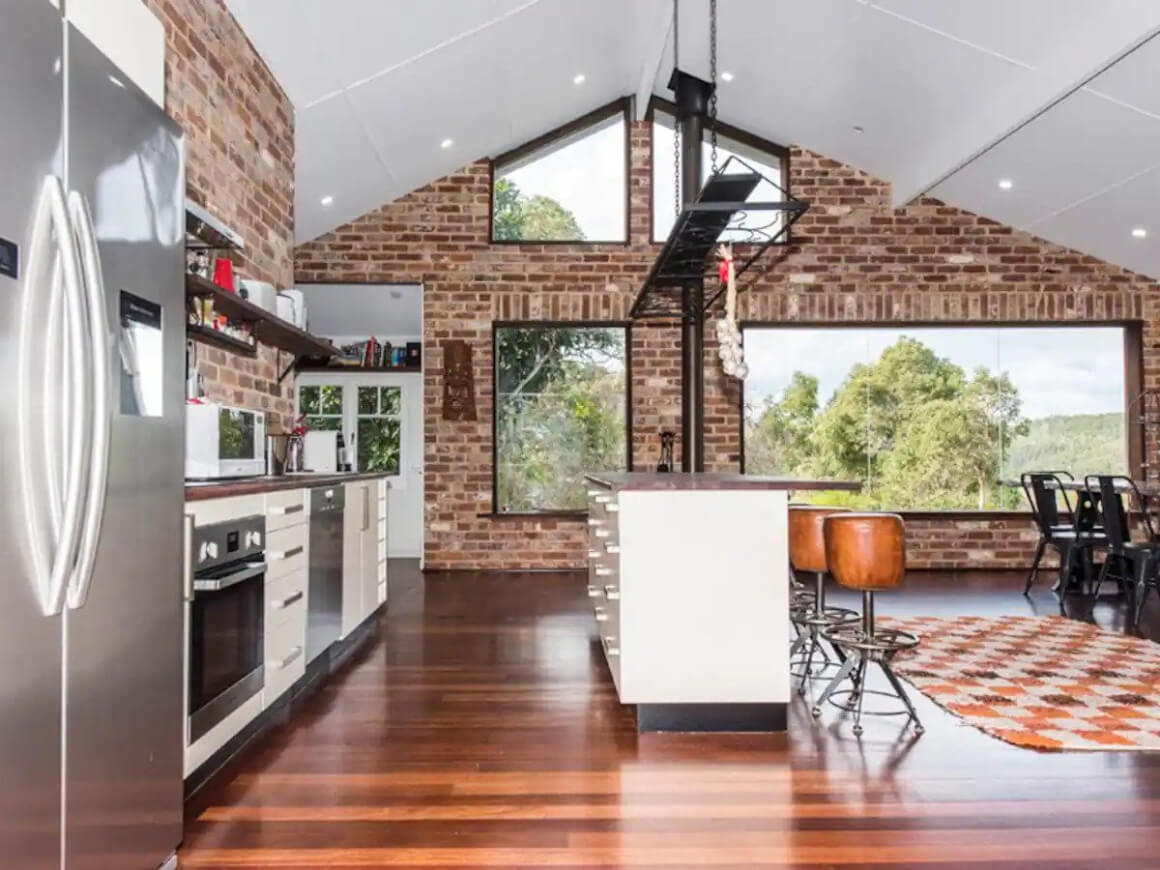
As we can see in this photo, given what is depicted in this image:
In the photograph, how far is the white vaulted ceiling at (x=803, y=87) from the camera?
482cm

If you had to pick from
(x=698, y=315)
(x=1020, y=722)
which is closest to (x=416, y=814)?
(x=1020, y=722)

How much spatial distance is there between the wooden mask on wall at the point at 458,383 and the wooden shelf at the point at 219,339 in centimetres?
317

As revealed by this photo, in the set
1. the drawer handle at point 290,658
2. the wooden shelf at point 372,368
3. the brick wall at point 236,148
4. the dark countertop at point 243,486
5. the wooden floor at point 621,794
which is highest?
the brick wall at point 236,148

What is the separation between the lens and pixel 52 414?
4.93 ft

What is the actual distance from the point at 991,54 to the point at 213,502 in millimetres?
5286

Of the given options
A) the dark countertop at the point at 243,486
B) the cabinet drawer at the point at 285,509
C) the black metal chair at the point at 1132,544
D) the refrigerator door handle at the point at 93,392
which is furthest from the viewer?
the black metal chair at the point at 1132,544

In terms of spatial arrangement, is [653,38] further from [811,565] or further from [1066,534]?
[1066,534]

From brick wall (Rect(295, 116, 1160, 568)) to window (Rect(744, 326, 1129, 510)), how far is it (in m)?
0.24

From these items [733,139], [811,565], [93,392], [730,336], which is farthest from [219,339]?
[733,139]

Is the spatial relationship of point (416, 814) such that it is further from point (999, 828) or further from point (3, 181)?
point (3, 181)

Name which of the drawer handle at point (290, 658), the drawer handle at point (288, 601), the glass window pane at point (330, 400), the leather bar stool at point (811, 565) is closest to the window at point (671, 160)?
the glass window pane at point (330, 400)

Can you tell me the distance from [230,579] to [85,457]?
3.60 feet

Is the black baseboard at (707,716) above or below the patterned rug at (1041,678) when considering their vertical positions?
above

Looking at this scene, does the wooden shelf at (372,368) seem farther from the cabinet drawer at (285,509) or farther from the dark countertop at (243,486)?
the cabinet drawer at (285,509)
